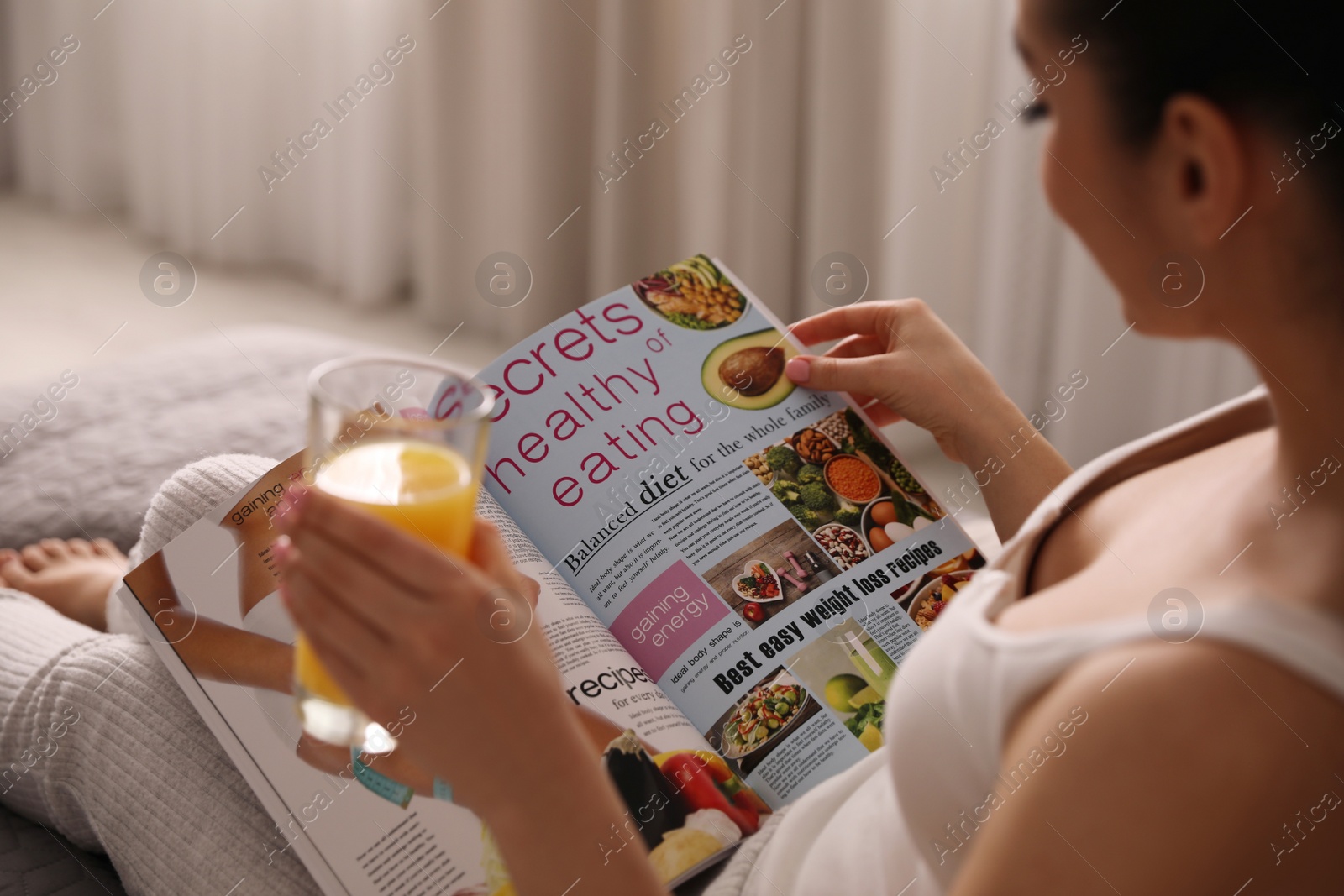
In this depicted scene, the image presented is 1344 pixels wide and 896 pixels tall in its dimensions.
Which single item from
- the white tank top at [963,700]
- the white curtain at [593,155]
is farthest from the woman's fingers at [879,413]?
the white curtain at [593,155]

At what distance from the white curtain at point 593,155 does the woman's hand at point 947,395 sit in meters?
1.21

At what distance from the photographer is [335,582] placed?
16.9 inches

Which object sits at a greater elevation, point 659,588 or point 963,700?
point 659,588

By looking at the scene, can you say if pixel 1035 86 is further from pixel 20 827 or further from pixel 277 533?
pixel 20 827

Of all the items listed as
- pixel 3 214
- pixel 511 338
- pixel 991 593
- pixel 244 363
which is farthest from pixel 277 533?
pixel 3 214

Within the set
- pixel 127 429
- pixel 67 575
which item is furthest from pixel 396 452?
pixel 127 429

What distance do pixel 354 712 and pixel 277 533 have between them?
27 centimetres

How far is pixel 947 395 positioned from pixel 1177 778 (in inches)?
18.5

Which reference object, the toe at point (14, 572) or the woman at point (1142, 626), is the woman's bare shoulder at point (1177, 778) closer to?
the woman at point (1142, 626)

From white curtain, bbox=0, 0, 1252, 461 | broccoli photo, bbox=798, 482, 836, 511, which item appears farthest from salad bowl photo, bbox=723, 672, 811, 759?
white curtain, bbox=0, 0, 1252, 461

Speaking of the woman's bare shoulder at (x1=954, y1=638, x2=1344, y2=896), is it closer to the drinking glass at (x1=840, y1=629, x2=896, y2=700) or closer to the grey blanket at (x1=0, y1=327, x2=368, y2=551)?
the drinking glass at (x1=840, y1=629, x2=896, y2=700)

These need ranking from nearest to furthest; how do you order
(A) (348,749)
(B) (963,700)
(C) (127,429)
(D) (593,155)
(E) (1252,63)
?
(E) (1252,63), (B) (963,700), (A) (348,749), (C) (127,429), (D) (593,155)

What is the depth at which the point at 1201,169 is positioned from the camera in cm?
40

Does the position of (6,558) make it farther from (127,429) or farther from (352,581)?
(352,581)
